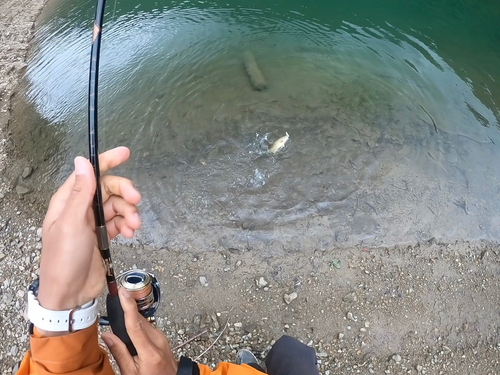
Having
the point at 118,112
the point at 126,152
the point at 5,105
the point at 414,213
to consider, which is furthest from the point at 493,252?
the point at 5,105

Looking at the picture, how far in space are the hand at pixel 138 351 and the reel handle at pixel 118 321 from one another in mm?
15

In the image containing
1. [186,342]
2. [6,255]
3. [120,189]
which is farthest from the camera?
[6,255]

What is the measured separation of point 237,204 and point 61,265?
276 centimetres

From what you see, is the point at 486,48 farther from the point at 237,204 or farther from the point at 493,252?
the point at 237,204

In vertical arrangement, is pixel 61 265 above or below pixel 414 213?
above

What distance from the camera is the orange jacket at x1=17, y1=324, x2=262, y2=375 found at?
48.3 inches

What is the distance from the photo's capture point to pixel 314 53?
6574 millimetres

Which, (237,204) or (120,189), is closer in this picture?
(120,189)

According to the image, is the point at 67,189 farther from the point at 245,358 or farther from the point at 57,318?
the point at 245,358

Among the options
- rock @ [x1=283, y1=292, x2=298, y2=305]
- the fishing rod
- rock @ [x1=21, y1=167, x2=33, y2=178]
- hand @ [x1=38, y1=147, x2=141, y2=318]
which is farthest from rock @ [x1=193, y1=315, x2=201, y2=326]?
rock @ [x1=21, y1=167, x2=33, y2=178]

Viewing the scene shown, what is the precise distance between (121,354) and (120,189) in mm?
646

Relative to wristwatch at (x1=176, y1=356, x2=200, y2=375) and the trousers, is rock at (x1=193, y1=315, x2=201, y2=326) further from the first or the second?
wristwatch at (x1=176, y1=356, x2=200, y2=375)

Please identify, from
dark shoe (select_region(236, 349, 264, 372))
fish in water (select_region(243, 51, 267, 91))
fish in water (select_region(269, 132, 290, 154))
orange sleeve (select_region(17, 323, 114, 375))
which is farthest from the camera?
fish in water (select_region(243, 51, 267, 91))

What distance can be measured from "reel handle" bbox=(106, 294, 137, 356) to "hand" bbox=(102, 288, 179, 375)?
15mm
